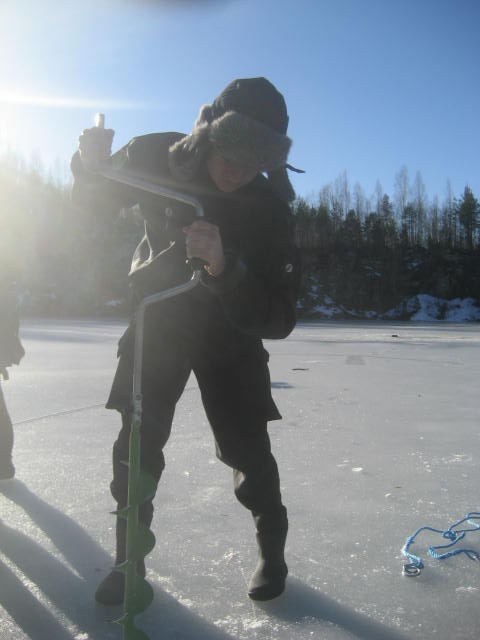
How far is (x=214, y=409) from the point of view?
74.5 inches

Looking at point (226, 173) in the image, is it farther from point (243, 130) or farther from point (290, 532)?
point (290, 532)

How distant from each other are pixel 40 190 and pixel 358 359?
46781 millimetres

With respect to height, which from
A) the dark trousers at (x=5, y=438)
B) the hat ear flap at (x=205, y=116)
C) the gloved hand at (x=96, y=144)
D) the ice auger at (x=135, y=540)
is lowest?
the dark trousers at (x=5, y=438)

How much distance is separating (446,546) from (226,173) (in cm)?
158

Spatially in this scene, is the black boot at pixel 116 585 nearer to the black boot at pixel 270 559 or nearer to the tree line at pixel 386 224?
the black boot at pixel 270 559

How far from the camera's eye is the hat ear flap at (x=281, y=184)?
6.09 ft

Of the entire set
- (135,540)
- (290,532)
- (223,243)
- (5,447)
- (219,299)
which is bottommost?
(290,532)

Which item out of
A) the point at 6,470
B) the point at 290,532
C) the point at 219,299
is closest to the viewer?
the point at 219,299

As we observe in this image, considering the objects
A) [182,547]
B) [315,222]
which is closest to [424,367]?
[182,547]

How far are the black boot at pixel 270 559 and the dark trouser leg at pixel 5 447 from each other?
4.94 feet

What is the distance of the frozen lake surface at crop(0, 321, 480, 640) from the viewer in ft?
5.64

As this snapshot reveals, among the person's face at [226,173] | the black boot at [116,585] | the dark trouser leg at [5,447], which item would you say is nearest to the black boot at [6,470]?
the dark trouser leg at [5,447]

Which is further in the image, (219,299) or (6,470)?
(6,470)

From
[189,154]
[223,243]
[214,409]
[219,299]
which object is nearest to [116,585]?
[214,409]
